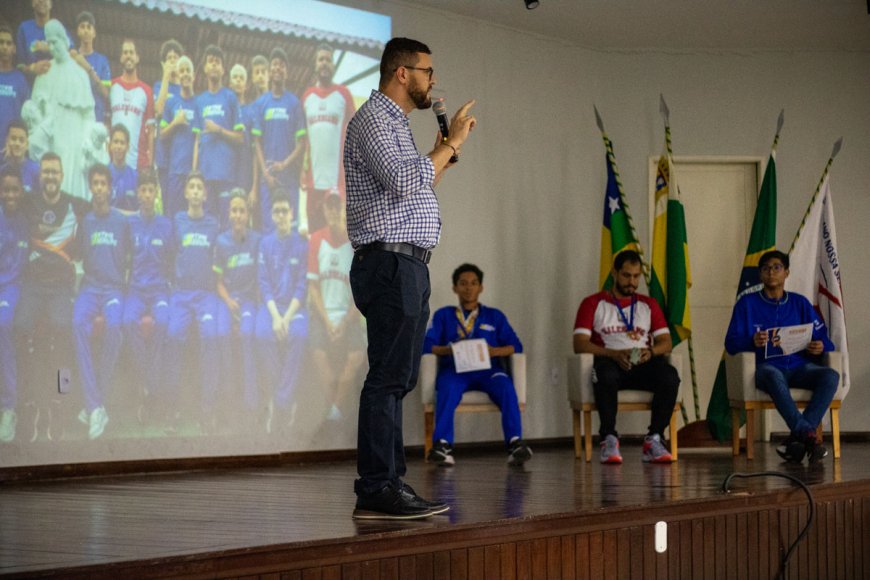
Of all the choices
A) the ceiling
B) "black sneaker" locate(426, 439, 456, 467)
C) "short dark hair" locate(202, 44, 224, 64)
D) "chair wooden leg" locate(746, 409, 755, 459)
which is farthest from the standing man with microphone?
the ceiling

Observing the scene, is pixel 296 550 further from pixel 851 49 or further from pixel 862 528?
pixel 851 49

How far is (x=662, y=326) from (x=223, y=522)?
11.4 feet

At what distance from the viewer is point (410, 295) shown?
2.95 m

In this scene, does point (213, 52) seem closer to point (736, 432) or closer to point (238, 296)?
point (238, 296)

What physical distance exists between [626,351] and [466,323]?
35.9 inches

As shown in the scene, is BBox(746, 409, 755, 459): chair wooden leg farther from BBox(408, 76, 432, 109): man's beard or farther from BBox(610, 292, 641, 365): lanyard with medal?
BBox(408, 76, 432, 109): man's beard

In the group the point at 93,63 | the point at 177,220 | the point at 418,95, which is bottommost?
the point at 177,220

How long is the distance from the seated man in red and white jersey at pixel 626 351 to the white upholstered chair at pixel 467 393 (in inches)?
13.9

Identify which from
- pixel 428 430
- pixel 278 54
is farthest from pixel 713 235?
pixel 278 54

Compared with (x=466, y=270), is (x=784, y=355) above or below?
below

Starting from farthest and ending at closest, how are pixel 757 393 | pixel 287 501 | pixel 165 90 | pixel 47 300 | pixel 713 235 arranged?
pixel 713 235
pixel 757 393
pixel 165 90
pixel 47 300
pixel 287 501

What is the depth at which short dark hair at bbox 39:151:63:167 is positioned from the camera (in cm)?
510

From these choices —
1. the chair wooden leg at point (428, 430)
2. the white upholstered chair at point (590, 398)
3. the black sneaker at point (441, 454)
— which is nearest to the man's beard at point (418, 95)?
the black sneaker at point (441, 454)

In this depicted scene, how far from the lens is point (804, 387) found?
580 cm
